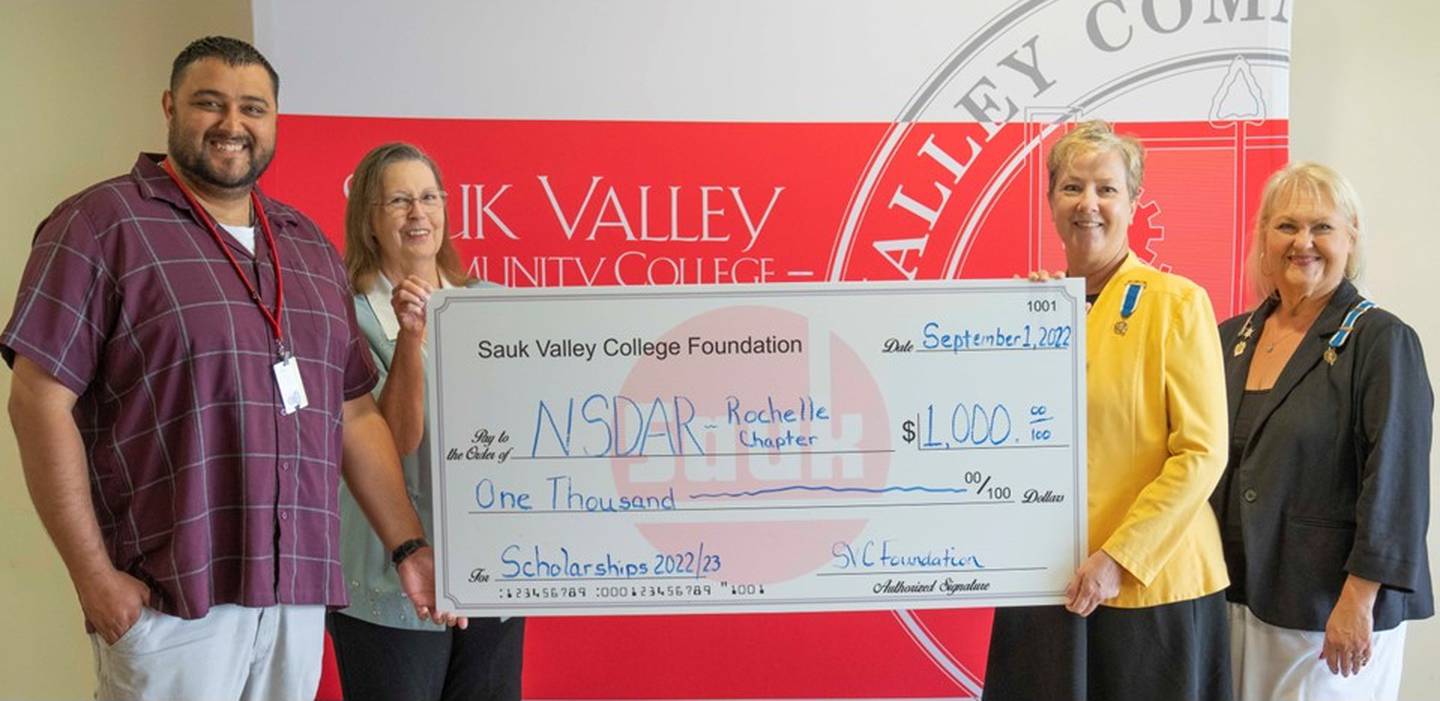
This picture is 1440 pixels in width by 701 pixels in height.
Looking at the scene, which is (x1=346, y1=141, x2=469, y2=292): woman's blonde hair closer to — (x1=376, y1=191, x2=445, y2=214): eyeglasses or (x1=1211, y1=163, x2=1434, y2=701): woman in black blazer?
(x1=376, y1=191, x2=445, y2=214): eyeglasses

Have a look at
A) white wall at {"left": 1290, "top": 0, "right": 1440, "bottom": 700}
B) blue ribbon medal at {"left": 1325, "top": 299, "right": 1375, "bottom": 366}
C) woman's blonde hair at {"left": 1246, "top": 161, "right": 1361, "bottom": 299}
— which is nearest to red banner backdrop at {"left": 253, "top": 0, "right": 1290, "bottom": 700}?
white wall at {"left": 1290, "top": 0, "right": 1440, "bottom": 700}

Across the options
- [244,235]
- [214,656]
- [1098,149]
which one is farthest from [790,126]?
[214,656]

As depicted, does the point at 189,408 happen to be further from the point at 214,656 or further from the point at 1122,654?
the point at 1122,654

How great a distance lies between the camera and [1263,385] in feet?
7.58

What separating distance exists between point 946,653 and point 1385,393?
1.35 metres

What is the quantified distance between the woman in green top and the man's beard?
13.7 inches

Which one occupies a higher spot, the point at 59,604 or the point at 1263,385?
the point at 1263,385

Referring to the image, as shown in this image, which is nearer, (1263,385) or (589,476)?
(589,476)

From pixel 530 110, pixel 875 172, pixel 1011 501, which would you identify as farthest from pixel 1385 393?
pixel 530 110

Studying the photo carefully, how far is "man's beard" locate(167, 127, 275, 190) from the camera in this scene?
186 centimetres

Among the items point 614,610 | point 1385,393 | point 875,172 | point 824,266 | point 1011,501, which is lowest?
point 614,610

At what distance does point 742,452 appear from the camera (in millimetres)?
2072

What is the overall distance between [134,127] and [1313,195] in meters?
3.01

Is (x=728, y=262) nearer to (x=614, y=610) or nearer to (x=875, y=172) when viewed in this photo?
(x=875, y=172)
